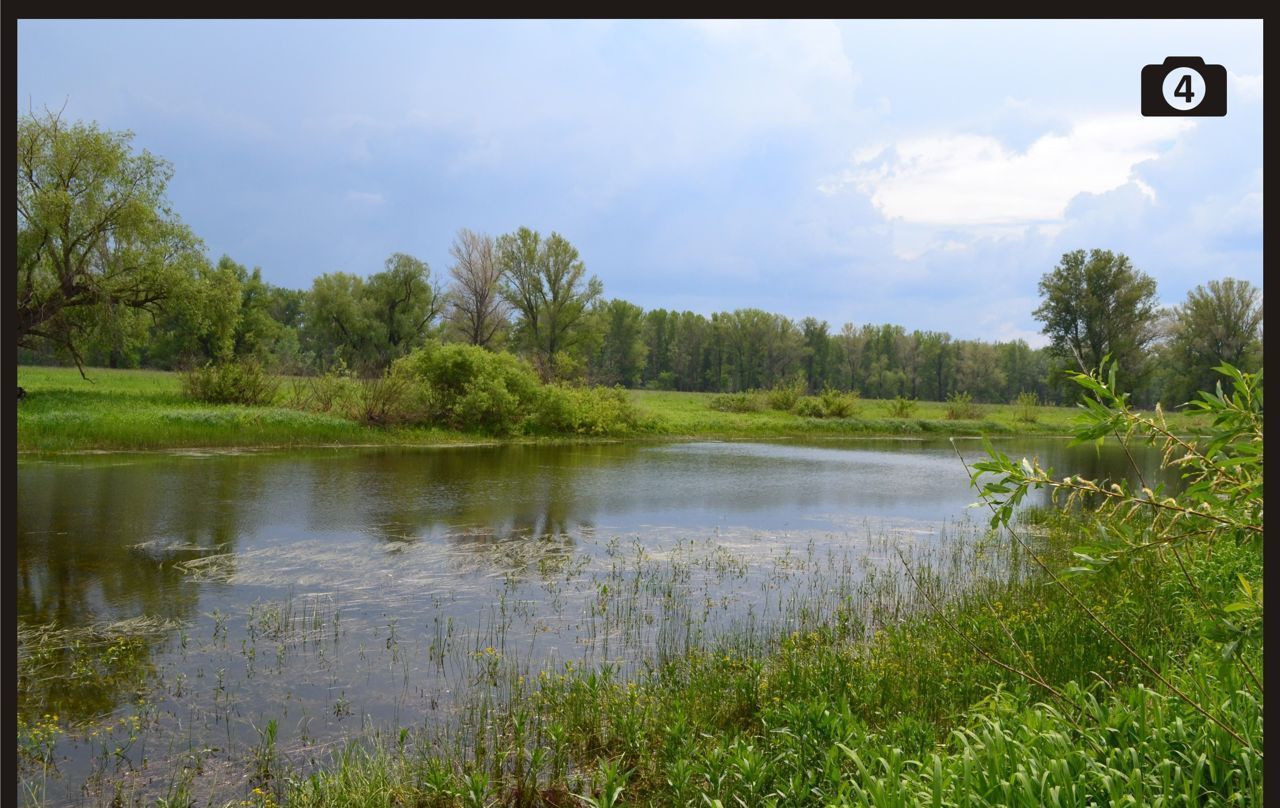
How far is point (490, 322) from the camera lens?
54.2 metres

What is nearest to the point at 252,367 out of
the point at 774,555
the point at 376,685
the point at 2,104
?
the point at 774,555

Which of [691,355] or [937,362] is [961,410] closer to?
[937,362]

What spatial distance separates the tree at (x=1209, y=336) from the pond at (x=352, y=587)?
27344 millimetres

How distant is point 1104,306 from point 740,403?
21016 mm

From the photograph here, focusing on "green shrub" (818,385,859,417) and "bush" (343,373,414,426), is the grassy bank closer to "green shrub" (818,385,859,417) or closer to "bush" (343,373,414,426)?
"bush" (343,373,414,426)

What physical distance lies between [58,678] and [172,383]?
31343 millimetres

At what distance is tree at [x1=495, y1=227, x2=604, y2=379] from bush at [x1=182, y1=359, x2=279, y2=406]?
82.6ft

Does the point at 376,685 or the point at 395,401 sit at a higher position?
the point at 395,401

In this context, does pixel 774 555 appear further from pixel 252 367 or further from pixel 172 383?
pixel 172 383

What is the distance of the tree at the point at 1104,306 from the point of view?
1681 inches

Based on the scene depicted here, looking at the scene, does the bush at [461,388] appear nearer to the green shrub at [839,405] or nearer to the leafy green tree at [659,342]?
the green shrub at [839,405]

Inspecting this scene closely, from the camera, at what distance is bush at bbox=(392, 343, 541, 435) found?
29713 millimetres

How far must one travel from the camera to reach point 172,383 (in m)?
33.6

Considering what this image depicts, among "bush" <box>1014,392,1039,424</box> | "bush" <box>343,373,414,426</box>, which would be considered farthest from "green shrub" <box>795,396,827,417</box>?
"bush" <box>343,373,414,426</box>
